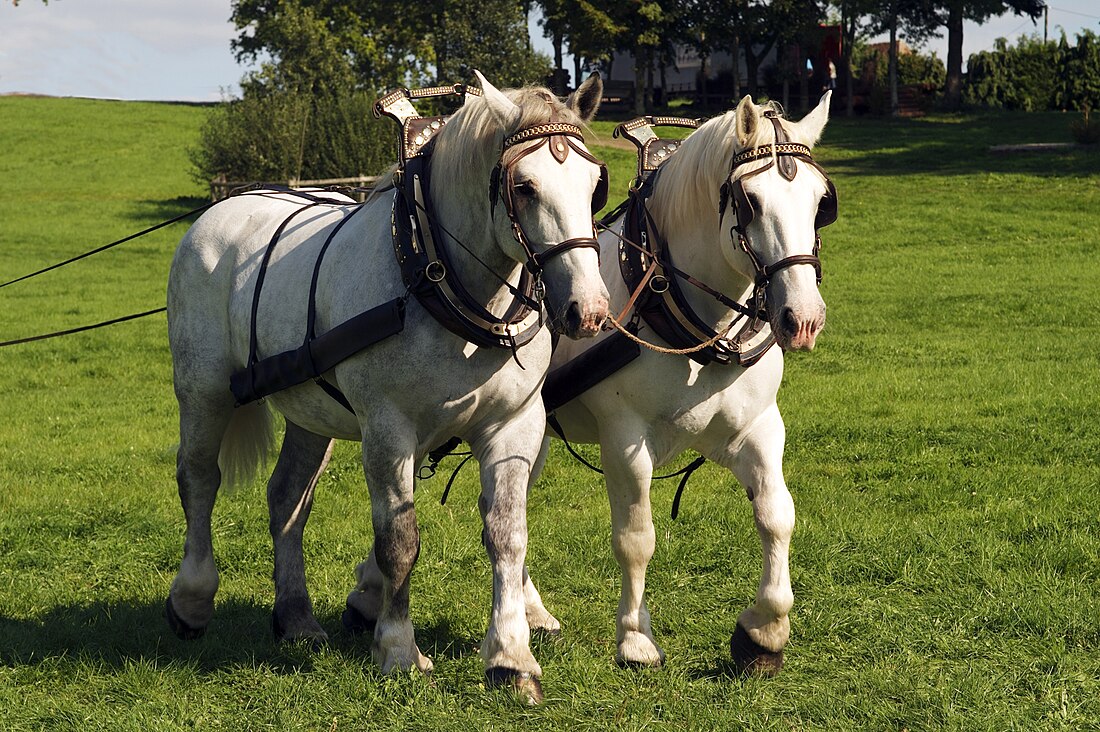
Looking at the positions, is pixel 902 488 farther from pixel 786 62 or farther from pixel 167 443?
pixel 786 62

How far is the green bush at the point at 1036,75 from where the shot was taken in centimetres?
4403

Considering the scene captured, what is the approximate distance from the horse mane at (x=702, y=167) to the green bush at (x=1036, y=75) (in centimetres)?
4111

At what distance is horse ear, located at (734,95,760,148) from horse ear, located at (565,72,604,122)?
0.52 meters

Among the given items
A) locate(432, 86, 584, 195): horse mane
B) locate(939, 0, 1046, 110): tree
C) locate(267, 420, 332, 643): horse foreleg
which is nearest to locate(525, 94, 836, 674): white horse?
locate(432, 86, 584, 195): horse mane

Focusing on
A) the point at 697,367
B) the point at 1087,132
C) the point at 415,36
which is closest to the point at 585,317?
the point at 697,367

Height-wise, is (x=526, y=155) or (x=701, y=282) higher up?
(x=526, y=155)

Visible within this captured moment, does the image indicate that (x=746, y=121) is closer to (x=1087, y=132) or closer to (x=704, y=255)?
(x=704, y=255)

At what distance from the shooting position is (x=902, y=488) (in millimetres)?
7766

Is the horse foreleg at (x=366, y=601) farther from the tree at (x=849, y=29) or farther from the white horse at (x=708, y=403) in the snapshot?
the tree at (x=849, y=29)

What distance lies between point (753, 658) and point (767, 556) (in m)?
0.42

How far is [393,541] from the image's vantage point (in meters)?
4.66

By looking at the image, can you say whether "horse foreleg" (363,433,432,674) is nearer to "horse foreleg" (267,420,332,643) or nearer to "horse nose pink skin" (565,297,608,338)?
"horse foreleg" (267,420,332,643)

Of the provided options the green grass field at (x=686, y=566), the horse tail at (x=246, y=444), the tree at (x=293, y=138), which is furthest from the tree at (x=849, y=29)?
the horse tail at (x=246, y=444)

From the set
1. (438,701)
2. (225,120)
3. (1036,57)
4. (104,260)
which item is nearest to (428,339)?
(438,701)
